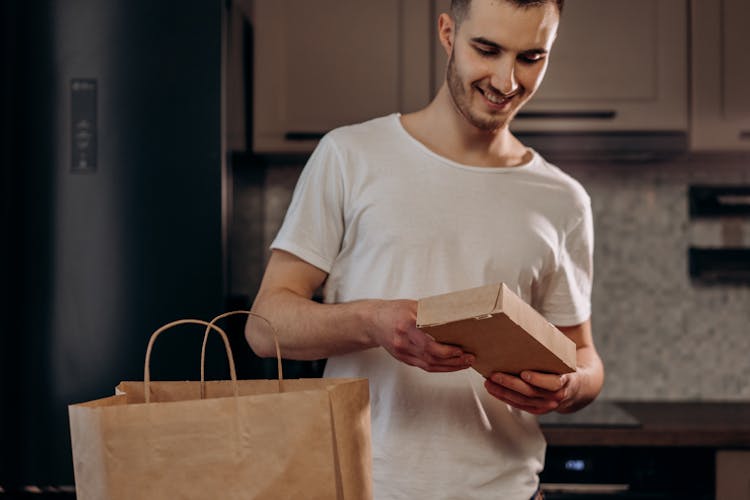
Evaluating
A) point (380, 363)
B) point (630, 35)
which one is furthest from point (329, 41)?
point (380, 363)

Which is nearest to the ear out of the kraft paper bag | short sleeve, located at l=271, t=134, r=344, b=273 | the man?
the man

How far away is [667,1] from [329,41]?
875mm

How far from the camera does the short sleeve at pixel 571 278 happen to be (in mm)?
1312

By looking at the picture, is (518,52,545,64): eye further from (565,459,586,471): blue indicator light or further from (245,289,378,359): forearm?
(565,459,586,471): blue indicator light

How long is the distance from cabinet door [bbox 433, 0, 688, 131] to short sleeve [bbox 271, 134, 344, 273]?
96 centimetres

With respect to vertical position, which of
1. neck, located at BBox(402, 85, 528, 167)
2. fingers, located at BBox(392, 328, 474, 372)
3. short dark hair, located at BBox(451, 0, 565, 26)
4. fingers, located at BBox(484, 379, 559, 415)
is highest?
short dark hair, located at BBox(451, 0, 565, 26)

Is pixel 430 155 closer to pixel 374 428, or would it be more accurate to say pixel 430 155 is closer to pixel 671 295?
pixel 374 428

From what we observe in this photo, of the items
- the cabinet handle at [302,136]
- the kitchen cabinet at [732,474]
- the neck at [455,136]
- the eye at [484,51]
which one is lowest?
the kitchen cabinet at [732,474]

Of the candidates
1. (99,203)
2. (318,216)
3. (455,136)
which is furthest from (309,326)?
(99,203)

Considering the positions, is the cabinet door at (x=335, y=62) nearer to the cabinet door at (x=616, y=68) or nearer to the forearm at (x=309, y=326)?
the cabinet door at (x=616, y=68)

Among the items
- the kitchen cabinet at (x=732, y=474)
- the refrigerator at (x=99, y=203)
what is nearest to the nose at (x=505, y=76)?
the refrigerator at (x=99, y=203)

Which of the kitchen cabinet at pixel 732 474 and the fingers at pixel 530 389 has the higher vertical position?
the fingers at pixel 530 389

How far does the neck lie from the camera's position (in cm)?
128

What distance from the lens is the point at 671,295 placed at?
242 centimetres
